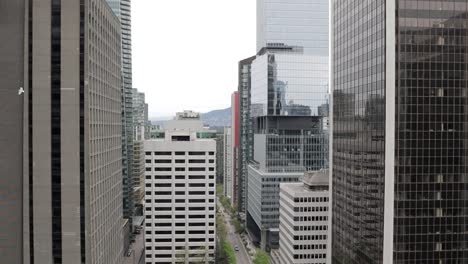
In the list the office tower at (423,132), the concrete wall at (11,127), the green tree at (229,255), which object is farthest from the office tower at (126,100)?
the office tower at (423,132)

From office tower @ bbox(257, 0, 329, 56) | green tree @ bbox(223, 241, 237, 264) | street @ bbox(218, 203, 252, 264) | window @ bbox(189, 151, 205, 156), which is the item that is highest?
office tower @ bbox(257, 0, 329, 56)

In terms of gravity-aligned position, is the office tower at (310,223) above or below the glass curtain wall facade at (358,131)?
below

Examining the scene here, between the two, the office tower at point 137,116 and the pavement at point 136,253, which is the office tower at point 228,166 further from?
the pavement at point 136,253

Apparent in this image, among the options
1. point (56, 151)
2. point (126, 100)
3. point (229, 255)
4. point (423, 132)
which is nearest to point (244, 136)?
point (126, 100)

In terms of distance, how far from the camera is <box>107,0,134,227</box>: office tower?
296 ft

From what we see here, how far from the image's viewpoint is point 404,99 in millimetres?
37000

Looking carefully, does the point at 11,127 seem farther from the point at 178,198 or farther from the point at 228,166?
the point at 228,166

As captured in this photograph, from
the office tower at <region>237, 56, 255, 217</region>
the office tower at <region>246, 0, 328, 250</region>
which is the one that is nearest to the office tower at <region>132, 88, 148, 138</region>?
the office tower at <region>237, 56, 255, 217</region>

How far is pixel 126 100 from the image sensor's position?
97.0 m

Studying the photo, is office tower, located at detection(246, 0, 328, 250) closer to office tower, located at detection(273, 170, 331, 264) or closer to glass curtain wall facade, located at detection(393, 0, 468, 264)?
office tower, located at detection(273, 170, 331, 264)

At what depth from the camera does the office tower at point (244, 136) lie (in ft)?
374

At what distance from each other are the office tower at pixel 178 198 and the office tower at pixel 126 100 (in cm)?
2165

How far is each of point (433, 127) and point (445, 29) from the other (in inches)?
350

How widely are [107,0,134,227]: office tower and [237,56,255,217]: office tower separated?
32241 mm
